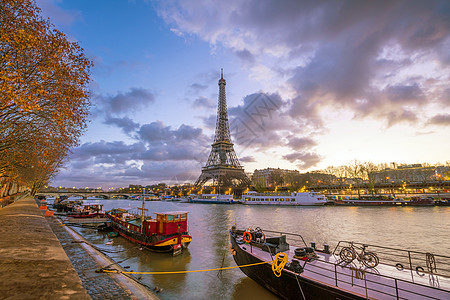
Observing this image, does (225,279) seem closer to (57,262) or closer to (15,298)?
(57,262)

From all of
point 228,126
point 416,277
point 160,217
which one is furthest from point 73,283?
point 228,126

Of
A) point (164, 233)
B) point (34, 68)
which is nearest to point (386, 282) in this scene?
point (164, 233)

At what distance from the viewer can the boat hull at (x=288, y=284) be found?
328 inches

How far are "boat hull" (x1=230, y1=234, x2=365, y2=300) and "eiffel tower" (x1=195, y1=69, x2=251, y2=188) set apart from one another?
104 metres

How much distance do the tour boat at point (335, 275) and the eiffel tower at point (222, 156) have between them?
104 m

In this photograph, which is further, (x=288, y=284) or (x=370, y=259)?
(x=288, y=284)

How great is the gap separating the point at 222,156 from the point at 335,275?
365ft

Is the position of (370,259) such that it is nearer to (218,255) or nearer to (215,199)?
(218,255)

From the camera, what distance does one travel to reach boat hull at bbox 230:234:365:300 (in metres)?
8.34

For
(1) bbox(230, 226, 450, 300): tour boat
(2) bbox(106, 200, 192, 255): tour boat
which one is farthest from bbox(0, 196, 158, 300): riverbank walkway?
(2) bbox(106, 200, 192, 255): tour boat

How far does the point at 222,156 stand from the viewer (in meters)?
119

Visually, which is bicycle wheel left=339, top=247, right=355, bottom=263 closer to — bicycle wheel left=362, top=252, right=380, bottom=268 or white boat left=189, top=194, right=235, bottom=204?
bicycle wheel left=362, top=252, right=380, bottom=268

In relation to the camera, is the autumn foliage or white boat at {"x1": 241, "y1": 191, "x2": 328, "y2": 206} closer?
the autumn foliage

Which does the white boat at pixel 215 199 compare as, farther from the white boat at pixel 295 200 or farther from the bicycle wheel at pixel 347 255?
the bicycle wheel at pixel 347 255
